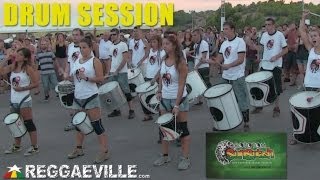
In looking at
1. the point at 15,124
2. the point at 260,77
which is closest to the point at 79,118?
the point at 15,124

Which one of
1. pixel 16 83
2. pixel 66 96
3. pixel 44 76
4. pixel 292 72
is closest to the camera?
pixel 16 83

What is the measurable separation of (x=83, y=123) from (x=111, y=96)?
253 cm

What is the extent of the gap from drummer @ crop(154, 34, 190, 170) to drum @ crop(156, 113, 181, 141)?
8cm

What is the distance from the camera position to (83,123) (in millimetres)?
6754

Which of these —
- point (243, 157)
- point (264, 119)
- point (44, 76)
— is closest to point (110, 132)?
point (264, 119)

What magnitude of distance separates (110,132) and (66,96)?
993mm

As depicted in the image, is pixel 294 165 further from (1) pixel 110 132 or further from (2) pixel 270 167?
(1) pixel 110 132

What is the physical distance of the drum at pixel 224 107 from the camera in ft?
24.1

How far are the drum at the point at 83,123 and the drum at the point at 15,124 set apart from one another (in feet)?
3.05

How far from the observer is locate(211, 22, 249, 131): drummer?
782 cm

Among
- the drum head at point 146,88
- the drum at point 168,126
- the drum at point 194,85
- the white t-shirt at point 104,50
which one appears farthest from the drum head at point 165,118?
the white t-shirt at point 104,50

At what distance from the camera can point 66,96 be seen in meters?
8.73

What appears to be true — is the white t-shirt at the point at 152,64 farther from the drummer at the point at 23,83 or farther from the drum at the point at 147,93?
the drummer at the point at 23,83

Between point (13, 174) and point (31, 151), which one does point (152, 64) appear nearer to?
point (31, 151)
